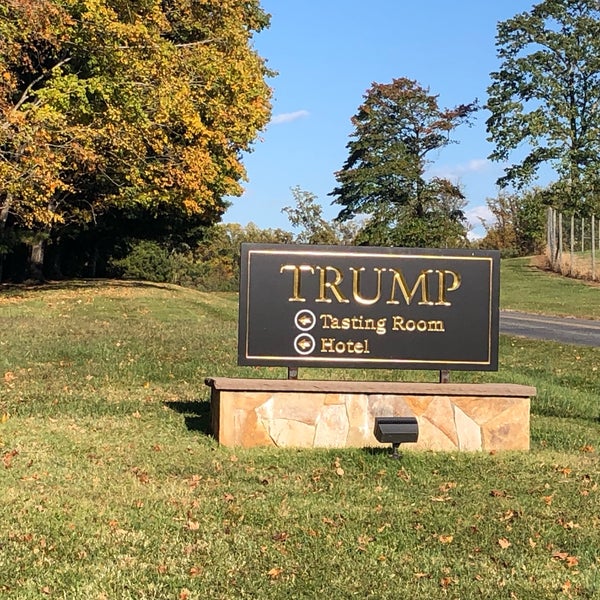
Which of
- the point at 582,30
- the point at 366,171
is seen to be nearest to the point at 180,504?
the point at 582,30

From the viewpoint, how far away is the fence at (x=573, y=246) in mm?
37534

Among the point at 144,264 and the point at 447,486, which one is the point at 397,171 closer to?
the point at 144,264

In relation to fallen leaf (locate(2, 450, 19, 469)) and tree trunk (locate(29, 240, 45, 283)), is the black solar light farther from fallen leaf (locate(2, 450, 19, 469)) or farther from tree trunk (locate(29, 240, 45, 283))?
tree trunk (locate(29, 240, 45, 283))

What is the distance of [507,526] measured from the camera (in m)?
4.71

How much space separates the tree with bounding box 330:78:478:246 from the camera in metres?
54.3

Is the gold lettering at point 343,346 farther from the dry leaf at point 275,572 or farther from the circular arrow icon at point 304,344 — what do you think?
the dry leaf at point 275,572

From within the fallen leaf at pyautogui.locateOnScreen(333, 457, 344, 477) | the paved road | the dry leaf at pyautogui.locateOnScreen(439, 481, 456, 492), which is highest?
the paved road

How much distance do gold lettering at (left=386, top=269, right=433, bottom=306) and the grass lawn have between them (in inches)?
54.4

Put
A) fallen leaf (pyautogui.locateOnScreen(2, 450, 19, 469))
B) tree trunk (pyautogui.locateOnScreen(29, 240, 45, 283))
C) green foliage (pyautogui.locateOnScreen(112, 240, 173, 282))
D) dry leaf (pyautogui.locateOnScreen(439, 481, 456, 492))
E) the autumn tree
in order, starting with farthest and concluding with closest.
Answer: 1. green foliage (pyautogui.locateOnScreen(112, 240, 173, 282))
2. tree trunk (pyautogui.locateOnScreen(29, 240, 45, 283))
3. the autumn tree
4. fallen leaf (pyautogui.locateOnScreen(2, 450, 19, 469))
5. dry leaf (pyautogui.locateOnScreen(439, 481, 456, 492))

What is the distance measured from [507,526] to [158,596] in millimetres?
2218

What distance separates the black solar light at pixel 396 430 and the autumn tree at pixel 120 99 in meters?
13.2

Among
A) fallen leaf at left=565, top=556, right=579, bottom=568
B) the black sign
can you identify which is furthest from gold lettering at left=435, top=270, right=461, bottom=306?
fallen leaf at left=565, top=556, right=579, bottom=568

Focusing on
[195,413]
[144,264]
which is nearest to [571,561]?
[195,413]

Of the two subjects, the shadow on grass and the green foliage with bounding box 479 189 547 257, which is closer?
the shadow on grass
